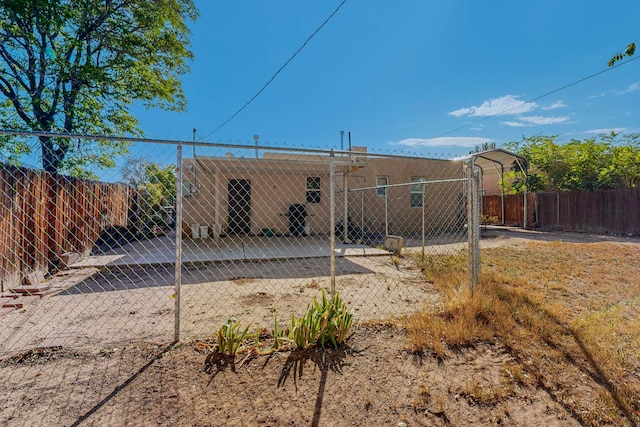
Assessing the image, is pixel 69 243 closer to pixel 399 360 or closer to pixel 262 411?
pixel 262 411

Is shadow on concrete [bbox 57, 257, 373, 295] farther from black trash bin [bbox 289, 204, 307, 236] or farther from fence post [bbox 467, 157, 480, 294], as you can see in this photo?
black trash bin [bbox 289, 204, 307, 236]

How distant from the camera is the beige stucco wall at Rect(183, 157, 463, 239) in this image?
991cm

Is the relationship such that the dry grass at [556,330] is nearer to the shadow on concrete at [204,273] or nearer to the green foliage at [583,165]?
the shadow on concrete at [204,273]

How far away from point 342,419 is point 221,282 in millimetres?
3528

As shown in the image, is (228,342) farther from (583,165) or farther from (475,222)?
(583,165)

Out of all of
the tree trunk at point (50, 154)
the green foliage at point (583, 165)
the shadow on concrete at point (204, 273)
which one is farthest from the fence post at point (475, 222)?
the green foliage at point (583, 165)

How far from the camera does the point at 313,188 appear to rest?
448 inches

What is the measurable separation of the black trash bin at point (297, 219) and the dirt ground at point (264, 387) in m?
8.42

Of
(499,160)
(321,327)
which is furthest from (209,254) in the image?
(499,160)

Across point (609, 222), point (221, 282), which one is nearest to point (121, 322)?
point (221, 282)

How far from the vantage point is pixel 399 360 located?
93.4 inches

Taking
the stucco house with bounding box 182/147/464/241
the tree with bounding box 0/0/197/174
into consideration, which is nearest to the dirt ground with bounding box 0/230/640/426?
the stucco house with bounding box 182/147/464/241

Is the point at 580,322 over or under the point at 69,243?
under

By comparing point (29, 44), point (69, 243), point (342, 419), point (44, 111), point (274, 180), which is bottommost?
point (342, 419)
